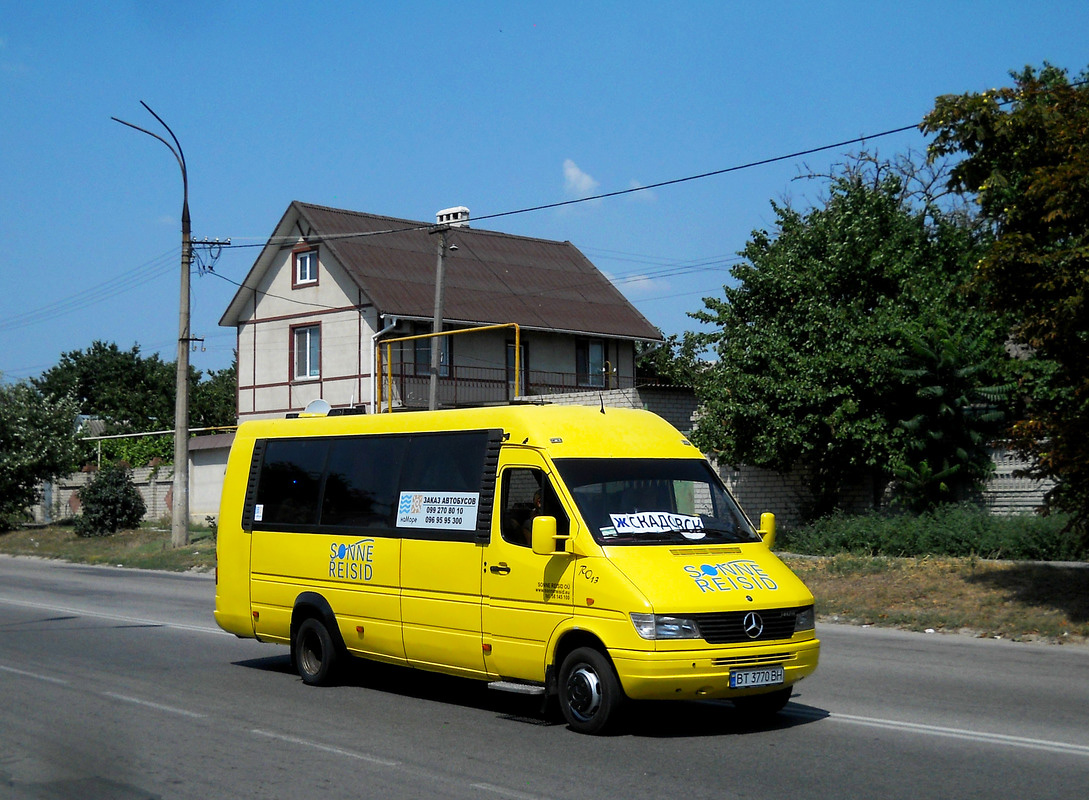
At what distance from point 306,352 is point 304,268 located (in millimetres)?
3137

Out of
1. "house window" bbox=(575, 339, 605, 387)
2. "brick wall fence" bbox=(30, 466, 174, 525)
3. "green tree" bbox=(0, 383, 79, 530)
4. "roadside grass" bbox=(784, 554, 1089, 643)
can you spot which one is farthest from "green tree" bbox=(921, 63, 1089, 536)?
"green tree" bbox=(0, 383, 79, 530)

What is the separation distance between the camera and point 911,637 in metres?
15.1

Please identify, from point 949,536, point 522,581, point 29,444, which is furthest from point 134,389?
point 522,581

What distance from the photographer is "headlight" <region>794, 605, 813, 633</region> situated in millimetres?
8602

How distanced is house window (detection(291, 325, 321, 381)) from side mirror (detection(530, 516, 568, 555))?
34590 mm

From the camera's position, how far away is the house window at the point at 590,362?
148ft

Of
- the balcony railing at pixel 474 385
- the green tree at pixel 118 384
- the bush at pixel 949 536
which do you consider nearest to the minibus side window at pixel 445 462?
the bush at pixel 949 536

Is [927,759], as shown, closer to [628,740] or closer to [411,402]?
[628,740]

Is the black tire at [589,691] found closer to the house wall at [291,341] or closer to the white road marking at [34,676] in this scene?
the white road marking at [34,676]

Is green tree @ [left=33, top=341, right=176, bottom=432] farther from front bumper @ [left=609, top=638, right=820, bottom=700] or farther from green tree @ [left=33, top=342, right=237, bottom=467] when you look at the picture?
front bumper @ [left=609, top=638, right=820, bottom=700]

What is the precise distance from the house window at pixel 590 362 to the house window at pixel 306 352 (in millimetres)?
9940

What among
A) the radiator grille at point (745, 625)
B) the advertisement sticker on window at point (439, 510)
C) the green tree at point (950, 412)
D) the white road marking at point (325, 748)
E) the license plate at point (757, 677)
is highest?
the green tree at point (950, 412)

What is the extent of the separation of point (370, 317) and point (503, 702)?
30929mm

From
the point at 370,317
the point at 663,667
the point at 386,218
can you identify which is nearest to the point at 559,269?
the point at 386,218
